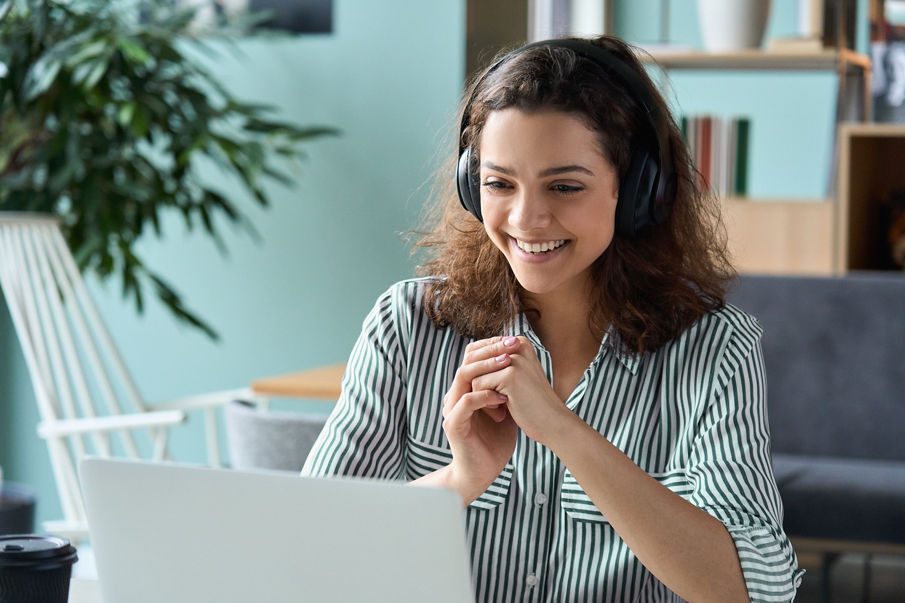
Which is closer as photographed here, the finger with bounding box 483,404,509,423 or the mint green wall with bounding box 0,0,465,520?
the finger with bounding box 483,404,509,423

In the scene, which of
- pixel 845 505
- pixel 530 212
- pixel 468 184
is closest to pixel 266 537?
pixel 530 212

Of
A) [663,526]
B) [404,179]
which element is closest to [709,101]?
[404,179]

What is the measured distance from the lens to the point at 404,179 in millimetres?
3506

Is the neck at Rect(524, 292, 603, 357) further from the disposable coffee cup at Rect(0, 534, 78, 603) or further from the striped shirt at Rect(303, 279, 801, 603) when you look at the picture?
the disposable coffee cup at Rect(0, 534, 78, 603)

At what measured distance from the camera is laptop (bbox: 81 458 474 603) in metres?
0.72

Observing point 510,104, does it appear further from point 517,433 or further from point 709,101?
point 709,101

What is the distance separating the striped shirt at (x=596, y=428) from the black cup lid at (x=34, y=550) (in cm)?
36

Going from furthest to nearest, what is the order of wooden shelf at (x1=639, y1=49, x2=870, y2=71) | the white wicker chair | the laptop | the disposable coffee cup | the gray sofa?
wooden shelf at (x1=639, y1=49, x2=870, y2=71) < the gray sofa < the white wicker chair < the disposable coffee cup < the laptop

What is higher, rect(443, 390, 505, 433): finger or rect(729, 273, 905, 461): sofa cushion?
rect(443, 390, 505, 433): finger

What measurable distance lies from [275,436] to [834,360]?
5.15 ft

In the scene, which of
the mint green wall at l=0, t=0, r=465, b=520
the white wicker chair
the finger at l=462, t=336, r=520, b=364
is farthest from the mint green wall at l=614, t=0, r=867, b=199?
the finger at l=462, t=336, r=520, b=364

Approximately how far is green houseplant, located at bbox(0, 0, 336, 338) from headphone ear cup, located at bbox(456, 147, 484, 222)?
1.64 m

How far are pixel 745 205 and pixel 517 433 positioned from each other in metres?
2.07

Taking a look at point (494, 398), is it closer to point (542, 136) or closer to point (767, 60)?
point (542, 136)
